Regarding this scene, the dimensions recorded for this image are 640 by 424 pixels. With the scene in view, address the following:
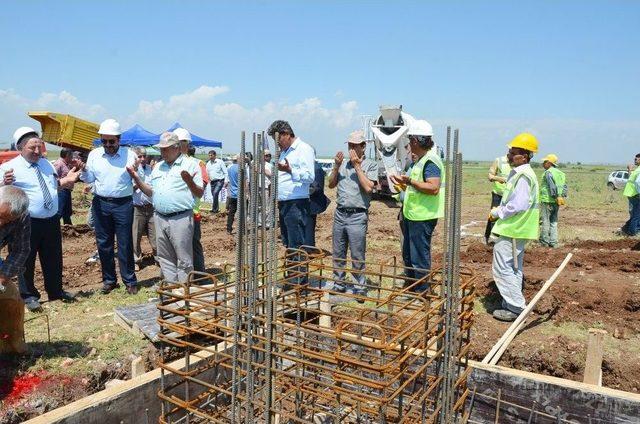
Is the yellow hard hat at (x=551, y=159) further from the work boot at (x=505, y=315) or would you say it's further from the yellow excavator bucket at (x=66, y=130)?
the yellow excavator bucket at (x=66, y=130)

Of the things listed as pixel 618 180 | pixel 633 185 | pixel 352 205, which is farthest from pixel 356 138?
pixel 618 180

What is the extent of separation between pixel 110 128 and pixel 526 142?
15.1 ft

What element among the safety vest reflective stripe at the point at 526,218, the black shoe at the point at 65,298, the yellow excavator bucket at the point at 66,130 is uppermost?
the yellow excavator bucket at the point at 66,130

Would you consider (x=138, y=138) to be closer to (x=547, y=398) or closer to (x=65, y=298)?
(x=65, y=298)

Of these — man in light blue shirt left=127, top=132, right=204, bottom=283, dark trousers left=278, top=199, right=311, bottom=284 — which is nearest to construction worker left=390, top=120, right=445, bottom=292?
dark trousers left=278, top=199, right=311, bottom=284

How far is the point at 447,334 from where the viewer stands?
2.67 m

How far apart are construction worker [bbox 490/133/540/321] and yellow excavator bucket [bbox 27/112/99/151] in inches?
553

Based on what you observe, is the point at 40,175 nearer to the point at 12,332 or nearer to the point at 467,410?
the point at 12,332

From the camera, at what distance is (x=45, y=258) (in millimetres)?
5484

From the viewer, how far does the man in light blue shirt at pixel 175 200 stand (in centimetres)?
525

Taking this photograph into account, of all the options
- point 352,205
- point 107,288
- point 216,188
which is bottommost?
point 107,288

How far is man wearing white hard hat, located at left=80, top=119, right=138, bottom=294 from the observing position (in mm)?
5695

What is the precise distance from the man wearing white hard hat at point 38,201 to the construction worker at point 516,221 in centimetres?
477

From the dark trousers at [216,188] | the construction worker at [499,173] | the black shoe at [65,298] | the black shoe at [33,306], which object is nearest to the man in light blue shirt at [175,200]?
the black shoe at [65,298]
